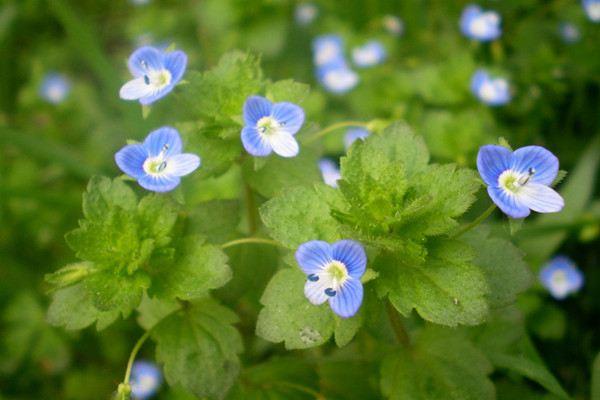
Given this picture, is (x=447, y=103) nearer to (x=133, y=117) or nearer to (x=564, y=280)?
(x=564, y=280)

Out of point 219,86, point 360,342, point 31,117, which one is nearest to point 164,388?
point 360,342

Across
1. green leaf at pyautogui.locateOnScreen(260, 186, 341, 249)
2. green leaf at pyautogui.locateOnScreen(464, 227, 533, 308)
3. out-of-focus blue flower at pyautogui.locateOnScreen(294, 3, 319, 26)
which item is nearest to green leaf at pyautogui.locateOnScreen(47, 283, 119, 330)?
green leaf at pyautogui.locateOnScreen(260, 186, 341, 249)

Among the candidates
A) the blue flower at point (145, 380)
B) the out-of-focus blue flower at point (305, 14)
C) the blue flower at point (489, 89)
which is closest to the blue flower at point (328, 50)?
the out-of-focus blue flower at point (305, 14)

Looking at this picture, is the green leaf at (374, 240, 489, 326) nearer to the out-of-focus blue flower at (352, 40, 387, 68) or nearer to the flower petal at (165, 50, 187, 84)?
the flower petal at (165, 50, 187, 84)

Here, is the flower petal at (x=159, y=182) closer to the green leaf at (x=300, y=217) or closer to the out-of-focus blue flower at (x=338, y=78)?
the green leaf at (x=300, y=217)

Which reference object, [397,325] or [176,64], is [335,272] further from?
[176,64]
